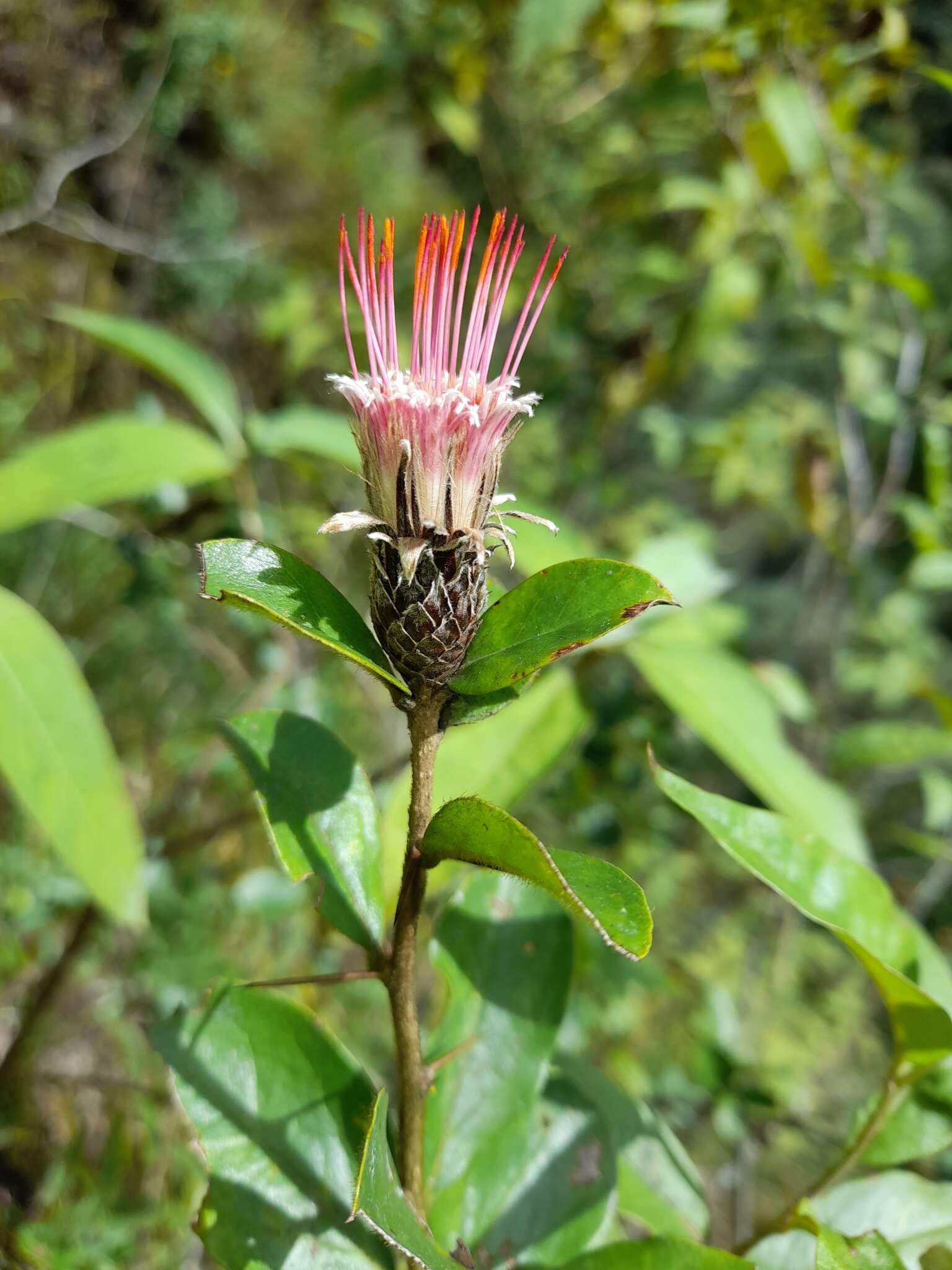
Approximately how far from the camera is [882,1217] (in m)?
0.45

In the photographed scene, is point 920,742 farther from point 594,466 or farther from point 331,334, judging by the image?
point 331,334

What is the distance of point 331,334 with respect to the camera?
5.80 ft

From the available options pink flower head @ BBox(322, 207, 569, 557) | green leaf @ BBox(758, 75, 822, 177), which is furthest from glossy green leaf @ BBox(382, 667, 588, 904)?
green leaf @ BBox(758, 75, 822, 177)

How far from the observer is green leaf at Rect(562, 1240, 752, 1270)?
1.09 feet

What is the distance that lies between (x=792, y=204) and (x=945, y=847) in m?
0.99

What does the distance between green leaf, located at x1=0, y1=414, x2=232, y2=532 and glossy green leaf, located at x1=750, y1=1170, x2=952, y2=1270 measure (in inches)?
28.9

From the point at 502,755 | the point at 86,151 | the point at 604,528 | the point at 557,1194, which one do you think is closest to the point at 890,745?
the point at 502,755

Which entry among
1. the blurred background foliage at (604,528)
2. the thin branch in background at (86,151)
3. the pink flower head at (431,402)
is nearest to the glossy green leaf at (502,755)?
the blurred background foliage at (604,528)

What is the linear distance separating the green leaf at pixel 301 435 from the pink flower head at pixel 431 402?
51 cm

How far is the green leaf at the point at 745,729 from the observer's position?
2.22 ft

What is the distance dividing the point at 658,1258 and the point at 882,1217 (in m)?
0.19

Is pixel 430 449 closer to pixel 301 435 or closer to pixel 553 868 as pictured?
pixel 553 868

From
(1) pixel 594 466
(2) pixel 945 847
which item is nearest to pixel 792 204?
(1) pixel 594 466

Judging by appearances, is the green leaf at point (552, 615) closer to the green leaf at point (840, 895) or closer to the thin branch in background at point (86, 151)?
the green leaf at point (840, 895)
